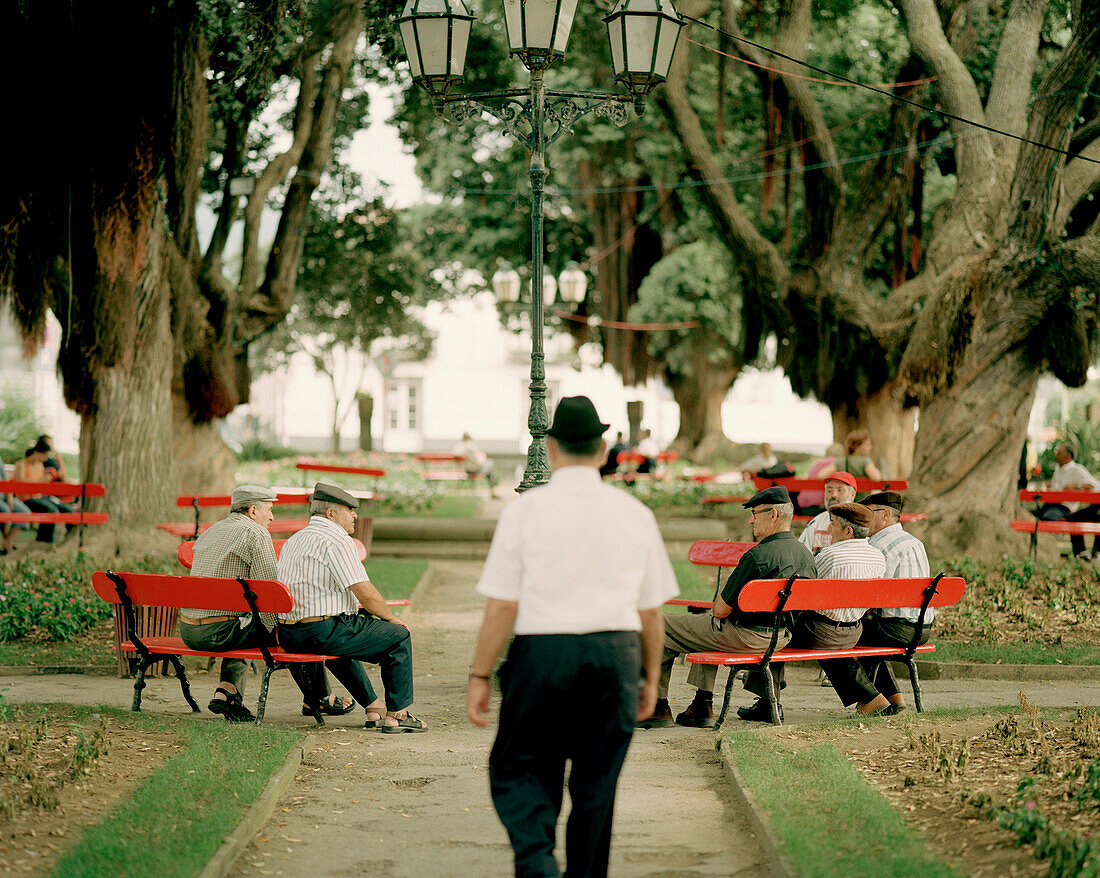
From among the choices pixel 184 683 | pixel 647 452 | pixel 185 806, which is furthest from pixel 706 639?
pixel 647 452

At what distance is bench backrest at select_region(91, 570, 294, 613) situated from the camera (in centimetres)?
702

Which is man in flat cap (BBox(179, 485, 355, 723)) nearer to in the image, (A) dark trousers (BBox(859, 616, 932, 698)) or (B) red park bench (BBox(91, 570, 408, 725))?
(B) red park bench (BBox(91, 570, 408, 725))

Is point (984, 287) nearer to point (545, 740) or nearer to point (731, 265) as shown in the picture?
point (545, 740)

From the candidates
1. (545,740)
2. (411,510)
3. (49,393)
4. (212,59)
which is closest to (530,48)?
(545,740)

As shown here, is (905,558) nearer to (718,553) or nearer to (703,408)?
(718,553)

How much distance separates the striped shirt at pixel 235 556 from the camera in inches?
296

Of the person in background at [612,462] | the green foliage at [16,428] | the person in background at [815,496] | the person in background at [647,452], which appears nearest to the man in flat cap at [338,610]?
the person in background at [815,496]

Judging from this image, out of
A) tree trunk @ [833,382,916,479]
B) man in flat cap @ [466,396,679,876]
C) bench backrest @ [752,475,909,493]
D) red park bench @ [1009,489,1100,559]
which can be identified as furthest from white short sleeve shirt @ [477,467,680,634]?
tree trunk @ [833,382,916,479]

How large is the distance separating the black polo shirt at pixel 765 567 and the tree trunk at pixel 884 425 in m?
11.4

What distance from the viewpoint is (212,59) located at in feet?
48.8

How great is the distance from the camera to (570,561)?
399cm

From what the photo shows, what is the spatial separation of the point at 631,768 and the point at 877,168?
1289 cm

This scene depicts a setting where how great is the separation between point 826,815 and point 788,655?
2.20 meters

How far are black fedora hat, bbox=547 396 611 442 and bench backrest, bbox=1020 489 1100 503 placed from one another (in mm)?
11179
